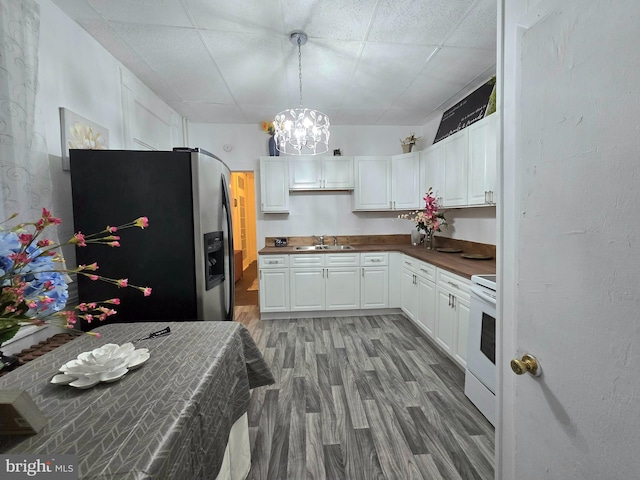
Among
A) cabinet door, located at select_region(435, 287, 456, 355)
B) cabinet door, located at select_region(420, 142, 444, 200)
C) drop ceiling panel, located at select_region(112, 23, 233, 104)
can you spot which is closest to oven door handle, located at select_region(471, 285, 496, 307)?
cabinet door, located at select_region(435, 287, 456, 355)

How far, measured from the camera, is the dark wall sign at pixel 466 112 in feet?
8.95

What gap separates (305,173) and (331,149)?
618 millimetres

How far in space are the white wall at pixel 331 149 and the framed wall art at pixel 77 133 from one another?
187 cm

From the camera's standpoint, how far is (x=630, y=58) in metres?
0.53

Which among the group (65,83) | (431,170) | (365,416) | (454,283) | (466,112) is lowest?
(365,416)

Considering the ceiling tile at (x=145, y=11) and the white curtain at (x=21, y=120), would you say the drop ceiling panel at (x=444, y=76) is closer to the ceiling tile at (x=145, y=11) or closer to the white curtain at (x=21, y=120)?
the ceiling tile at (x=145, y=11)

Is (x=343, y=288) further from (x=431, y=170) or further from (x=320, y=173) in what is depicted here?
(x=431, y=170)

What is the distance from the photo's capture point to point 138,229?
1.63 meters

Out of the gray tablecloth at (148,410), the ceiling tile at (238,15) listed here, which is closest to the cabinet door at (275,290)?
the gray tablecloth at (148,410)

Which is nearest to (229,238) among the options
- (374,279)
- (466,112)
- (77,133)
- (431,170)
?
(77,133)

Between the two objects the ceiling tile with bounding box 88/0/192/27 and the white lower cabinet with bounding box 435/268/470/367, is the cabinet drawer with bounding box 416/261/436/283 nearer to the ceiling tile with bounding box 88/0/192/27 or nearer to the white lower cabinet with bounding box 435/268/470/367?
the white lower cabinet with bounding box 435/268/470/367

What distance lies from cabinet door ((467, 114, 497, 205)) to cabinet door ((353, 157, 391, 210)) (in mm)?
1309

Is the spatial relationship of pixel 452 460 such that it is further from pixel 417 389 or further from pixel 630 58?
pixel 630 58

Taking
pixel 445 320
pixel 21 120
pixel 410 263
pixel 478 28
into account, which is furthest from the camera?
pixel 410 263
